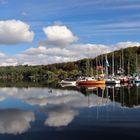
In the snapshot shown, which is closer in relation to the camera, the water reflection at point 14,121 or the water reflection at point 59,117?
the water reflection at point 14,121

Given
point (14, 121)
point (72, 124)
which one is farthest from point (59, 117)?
point (72, 124)

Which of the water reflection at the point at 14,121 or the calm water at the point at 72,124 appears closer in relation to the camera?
the calm water at the point at 72,124

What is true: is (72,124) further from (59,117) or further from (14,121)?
(14,121)

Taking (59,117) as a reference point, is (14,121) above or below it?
below

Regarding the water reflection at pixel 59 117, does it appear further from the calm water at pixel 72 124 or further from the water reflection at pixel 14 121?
the water reflection at pixel 14 121

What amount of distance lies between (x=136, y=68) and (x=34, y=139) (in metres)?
140

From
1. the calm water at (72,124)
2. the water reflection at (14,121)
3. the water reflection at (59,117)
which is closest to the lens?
the calm water at (72,124)

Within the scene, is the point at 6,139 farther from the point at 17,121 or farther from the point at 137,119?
the point at 137,119

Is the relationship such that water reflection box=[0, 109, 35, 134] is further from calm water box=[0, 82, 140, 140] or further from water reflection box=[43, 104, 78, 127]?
water reflection box=[43, 104, 78, 127]

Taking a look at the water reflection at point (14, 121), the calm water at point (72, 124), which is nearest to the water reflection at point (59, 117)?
the calm water at point (72, 124)

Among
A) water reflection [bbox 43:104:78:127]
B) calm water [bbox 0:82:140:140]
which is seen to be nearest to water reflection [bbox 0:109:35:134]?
calm water [bbox 0:82:140:140]

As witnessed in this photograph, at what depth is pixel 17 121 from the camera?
42.4 m

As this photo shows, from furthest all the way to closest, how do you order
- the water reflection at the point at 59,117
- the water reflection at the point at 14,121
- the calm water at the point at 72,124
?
the water reflection at the point at 59,117
the water reflection at the point at 14,121
the calm water at the point at 72,124

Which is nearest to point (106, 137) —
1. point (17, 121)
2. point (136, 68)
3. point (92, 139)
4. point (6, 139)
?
point (92, 139)
